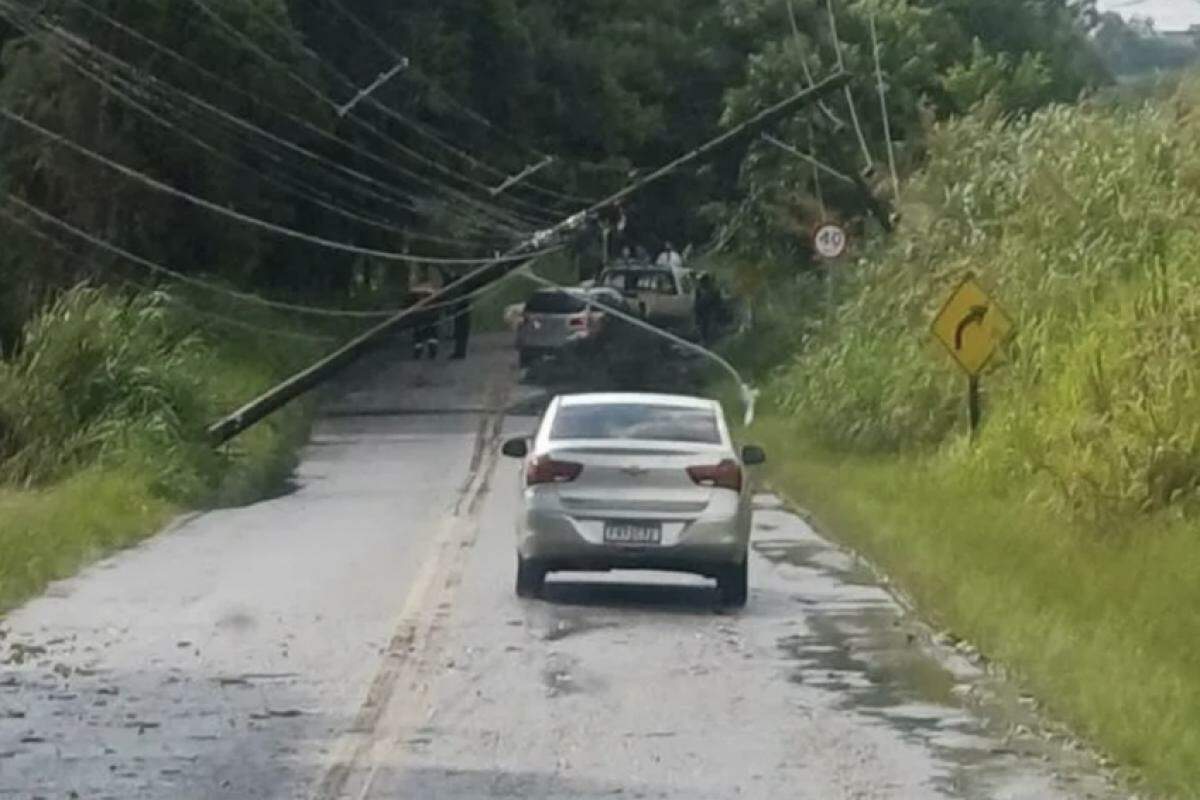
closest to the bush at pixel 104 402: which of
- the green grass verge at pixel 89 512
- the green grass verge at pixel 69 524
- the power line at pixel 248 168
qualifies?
the green grass verge at pixel 89 512

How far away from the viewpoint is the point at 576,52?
6538 cm

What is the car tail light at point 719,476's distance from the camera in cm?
2244

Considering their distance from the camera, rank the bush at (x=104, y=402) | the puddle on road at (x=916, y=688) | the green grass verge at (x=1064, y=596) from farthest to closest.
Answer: the bush at (x=104, y=402), the green grass verge at (x=1064, y=596), the puddle on road at (x=916, y=688)

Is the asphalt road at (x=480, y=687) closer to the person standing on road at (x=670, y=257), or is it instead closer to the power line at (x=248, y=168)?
the power line at (x=248, y=168)

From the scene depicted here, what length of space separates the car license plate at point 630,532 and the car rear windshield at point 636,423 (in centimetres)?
81

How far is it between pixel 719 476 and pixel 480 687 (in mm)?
5446

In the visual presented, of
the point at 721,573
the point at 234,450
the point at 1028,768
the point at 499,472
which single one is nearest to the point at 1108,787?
the point at 1028,768

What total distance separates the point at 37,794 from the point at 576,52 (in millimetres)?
52999

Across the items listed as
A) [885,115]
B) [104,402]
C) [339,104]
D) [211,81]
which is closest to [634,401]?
[104,402]

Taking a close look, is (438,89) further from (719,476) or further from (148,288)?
(719,476)

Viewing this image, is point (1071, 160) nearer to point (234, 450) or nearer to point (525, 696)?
point (234, 450)

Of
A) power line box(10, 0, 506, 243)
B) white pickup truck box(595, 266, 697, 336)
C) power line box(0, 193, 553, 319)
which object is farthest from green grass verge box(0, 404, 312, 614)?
white pickup truck box(595, 266, 697, 336)

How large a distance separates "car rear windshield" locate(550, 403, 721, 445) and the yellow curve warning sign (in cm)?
839

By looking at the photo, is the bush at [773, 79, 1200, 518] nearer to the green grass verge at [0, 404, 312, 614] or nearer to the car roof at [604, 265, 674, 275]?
the green grass verge at [0, 404, 312, 614]
